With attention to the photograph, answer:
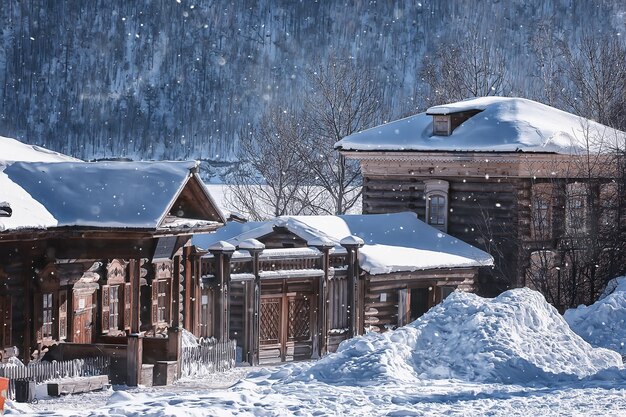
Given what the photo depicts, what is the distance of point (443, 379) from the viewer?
16.3 meters

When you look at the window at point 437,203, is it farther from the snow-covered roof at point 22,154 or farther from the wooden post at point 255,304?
the snow-covered roof at point 22,154

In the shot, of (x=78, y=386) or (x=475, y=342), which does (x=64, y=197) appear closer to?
(x=78, y=386)

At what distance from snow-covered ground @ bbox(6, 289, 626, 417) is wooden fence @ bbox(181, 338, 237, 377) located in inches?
104

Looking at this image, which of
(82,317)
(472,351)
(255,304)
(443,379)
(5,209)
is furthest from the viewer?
(255,304)

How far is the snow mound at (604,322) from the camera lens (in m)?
21.2

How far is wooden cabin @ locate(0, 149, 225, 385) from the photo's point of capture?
830 inches

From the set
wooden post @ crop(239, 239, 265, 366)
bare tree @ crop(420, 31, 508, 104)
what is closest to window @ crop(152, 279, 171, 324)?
wooden post @ crop(239, 239, 265, 366)

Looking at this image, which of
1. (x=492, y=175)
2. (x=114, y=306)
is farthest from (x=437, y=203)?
(x=114, y=306)

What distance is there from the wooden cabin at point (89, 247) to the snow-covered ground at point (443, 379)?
225cm

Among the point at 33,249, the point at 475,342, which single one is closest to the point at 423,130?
the point at 33,249

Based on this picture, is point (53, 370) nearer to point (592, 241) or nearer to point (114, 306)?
point (114, 306)

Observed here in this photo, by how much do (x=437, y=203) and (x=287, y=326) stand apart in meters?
8.00

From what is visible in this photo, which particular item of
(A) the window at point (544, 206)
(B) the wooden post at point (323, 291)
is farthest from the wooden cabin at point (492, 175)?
(B) the wooden post at point (323, 291)

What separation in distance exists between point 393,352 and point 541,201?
1678cm
